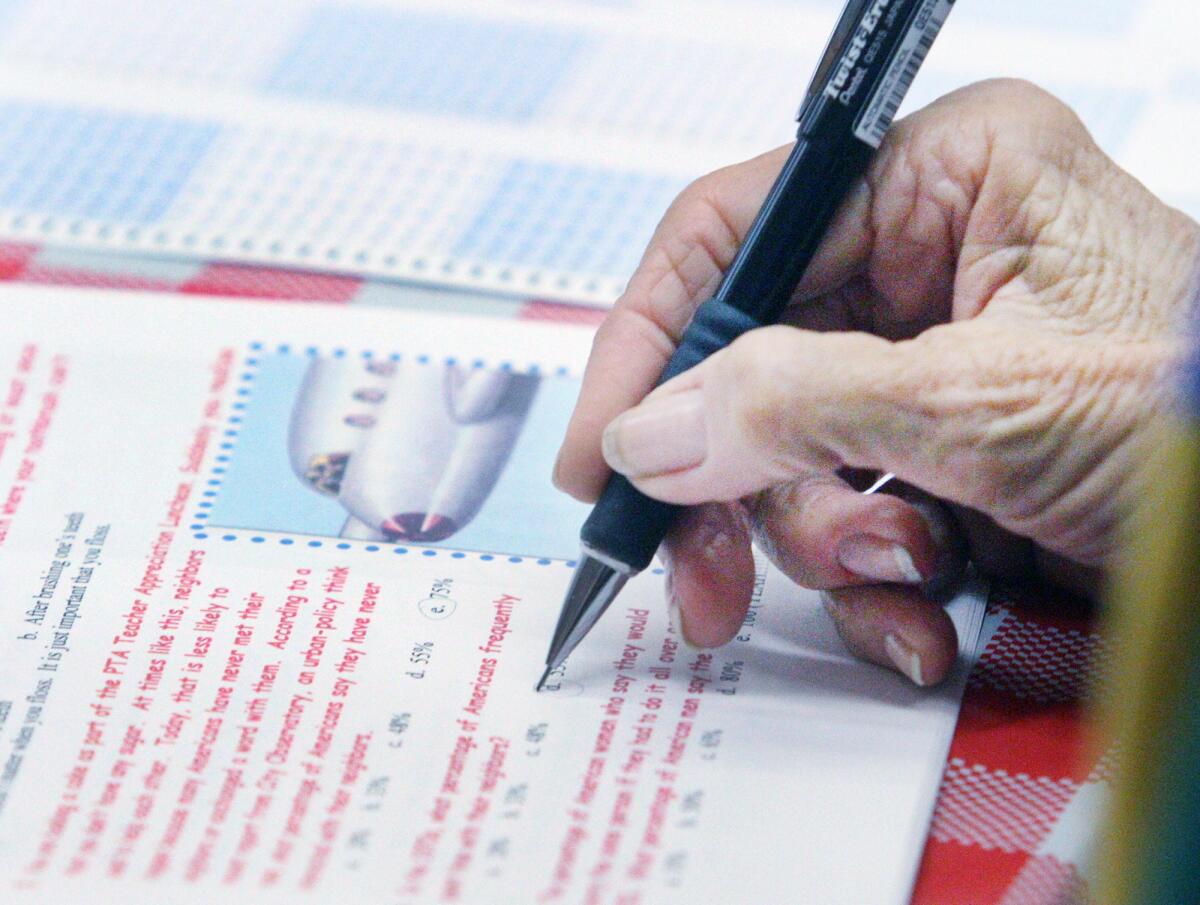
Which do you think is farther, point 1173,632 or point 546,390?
point 546,390

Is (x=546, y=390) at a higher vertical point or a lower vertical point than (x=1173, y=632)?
lower

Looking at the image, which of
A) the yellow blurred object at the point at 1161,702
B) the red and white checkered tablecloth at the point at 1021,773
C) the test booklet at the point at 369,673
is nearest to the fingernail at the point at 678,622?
the test booklet at the point at 369,673

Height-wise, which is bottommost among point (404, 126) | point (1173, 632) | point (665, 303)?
point (404, 126)

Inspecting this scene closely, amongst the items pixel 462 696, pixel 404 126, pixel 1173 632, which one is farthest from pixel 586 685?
pixel 404 126

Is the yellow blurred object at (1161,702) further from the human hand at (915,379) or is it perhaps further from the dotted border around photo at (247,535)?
the dotted border around photo at (247,535)

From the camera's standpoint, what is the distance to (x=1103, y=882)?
0.33m

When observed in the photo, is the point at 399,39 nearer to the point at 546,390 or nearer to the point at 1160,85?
the point at 546,390

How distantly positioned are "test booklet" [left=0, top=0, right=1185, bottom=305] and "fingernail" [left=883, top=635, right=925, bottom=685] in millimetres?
311

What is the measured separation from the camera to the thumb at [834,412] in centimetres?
52

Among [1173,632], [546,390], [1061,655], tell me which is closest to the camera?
[1173,632]

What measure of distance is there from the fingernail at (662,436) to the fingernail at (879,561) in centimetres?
9

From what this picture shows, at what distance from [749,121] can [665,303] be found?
1.10 feet

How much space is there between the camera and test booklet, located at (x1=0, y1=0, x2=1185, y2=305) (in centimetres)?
86

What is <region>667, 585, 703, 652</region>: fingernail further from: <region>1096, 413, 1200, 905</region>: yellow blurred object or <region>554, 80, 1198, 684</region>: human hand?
<region>1096, 413, 1200, 905</region>: yellow blurred object
